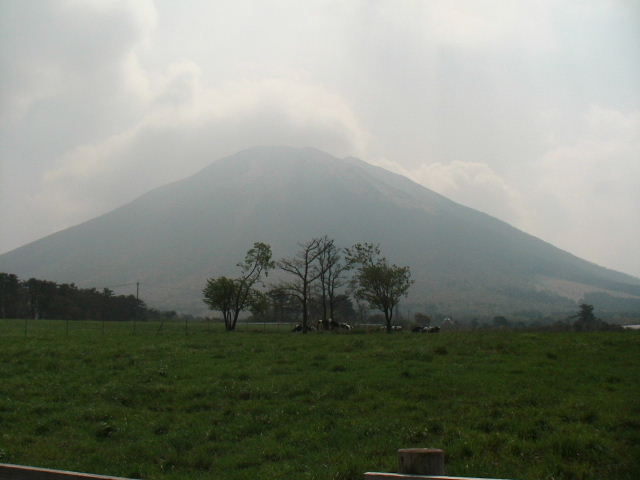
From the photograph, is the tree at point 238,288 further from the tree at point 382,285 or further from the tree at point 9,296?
the tree at point 9,296

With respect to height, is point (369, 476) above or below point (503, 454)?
above

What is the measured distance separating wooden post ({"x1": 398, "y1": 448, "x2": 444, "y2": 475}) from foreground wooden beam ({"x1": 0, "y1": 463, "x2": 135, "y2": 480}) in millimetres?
3174

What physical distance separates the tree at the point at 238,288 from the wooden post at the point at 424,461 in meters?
60.9

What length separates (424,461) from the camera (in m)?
5.17

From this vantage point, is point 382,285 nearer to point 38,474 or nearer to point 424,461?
point 38,474

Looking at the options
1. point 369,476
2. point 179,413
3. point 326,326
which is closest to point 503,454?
point 369,476

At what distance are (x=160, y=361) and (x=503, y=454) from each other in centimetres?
1642

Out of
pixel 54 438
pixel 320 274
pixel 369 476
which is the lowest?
pixel 54 438

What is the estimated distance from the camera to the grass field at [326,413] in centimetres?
1042

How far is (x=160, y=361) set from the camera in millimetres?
23359

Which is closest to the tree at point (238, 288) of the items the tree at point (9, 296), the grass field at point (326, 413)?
the grass field at point (326, 413)

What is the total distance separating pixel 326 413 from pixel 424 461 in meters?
9.32

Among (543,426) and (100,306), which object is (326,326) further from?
(100,306)

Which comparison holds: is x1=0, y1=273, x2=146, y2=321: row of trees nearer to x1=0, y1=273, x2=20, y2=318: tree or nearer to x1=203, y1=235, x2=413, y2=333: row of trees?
x1=0, y1=273, x2=20, y2=318: tree
